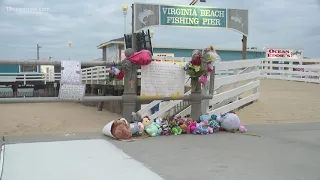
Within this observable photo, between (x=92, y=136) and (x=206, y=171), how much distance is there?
125 inches

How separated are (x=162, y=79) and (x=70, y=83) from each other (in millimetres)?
1911

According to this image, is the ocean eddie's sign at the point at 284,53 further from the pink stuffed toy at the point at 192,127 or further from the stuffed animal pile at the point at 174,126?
the pink stuffed toy at the point at 192,127

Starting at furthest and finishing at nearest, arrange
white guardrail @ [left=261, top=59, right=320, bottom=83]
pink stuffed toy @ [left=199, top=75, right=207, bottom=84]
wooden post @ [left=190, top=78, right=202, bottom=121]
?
white guardrail @ [left=261, top=59, right=320, bottom=83]
wooden post @ [left=190, top=78, right=202, bottom=121]
pink stuffed toy @ [left=199, top=75, right=207, bottom=84]

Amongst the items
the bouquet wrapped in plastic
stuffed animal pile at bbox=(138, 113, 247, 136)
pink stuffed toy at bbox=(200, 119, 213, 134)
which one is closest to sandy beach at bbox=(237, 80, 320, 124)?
stuffed animal pile at bbox=(138, 113, 247, 136)

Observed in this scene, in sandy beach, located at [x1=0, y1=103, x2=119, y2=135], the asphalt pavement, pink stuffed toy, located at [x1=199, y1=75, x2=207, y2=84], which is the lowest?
sandy beach, located at [x1=0, y1=103, x2=119, y2=135]

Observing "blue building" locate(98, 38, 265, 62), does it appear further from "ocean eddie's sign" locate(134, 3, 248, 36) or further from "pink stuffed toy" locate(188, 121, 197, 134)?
"pink stuffed toy" locate(188, 121, 197, 134)

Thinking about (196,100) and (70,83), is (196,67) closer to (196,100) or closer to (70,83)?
(196,100)

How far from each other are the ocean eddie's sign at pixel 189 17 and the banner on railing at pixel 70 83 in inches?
276

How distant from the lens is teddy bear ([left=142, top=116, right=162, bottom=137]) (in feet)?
24.4

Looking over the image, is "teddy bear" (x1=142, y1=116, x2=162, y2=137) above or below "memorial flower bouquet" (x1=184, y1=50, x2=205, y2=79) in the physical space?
below

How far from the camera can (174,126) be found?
7.79 meters

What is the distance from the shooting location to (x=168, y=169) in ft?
16.0

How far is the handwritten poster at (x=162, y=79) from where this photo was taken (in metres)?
7.86

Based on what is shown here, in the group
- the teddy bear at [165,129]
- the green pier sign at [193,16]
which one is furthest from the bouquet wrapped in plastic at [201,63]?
the green pier sign at [193,16]
